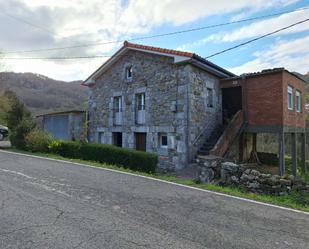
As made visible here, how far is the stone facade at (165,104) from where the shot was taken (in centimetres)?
1283

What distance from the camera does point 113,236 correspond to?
3703mm

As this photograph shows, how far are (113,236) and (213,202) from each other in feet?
8.93

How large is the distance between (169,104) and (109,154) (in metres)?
4.30

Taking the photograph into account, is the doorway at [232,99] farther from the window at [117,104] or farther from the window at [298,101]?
the window at [117,104]

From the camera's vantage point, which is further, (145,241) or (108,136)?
(108,136)

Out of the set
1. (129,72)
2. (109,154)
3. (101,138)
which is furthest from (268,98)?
(101,138)

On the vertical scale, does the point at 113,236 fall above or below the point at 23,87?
below

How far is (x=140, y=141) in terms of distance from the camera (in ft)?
50.3

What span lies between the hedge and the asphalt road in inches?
115

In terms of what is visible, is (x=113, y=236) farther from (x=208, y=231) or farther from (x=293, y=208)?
(x=293, y=208)

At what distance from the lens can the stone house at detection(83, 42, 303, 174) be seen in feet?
42.1

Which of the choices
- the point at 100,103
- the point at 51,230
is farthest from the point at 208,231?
the point at 100,103

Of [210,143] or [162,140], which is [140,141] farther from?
[210,143]

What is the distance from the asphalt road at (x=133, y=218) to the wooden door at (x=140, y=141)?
811 cm
